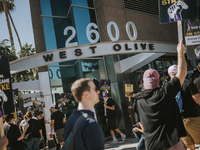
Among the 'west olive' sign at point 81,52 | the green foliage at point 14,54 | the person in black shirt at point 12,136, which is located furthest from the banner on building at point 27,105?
the green foliage at point 14,54

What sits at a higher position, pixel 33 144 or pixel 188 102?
pixel 188 102

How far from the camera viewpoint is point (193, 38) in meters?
5.84

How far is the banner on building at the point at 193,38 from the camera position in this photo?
228 inches

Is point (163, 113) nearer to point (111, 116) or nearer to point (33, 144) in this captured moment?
point (33, 144)

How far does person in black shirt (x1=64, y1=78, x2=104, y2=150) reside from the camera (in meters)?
1.58

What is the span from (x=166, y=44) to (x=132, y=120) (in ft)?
14.6

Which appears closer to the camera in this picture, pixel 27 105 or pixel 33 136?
pixel 33 136

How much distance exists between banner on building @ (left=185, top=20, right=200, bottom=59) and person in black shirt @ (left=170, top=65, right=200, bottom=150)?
2612 mm

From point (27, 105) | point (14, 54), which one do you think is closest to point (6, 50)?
point (14, 54)

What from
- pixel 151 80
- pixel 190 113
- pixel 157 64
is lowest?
pixel 190 113

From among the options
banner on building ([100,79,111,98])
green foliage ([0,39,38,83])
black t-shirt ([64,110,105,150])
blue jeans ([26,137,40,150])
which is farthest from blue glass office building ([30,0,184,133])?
green foliage ([0,39,38,83])

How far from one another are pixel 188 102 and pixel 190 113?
0.71 ft

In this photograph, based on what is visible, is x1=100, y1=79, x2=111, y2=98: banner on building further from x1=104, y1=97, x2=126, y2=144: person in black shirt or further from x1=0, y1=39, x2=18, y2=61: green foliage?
x1=0, y1=39, x2=18, y2=61: green foliage

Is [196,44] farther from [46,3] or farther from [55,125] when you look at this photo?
[46,3]
